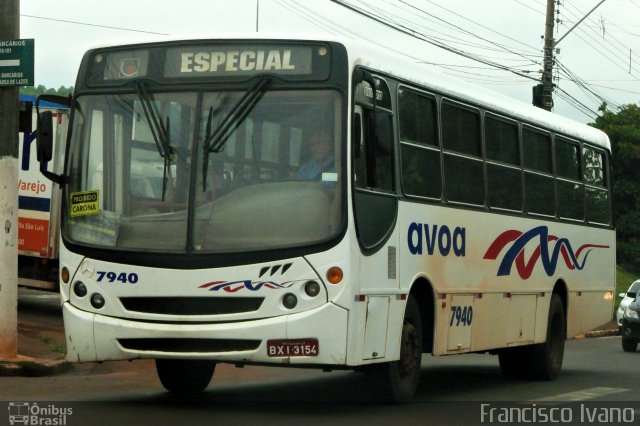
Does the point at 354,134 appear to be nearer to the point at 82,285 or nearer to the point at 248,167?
the point at 248,167

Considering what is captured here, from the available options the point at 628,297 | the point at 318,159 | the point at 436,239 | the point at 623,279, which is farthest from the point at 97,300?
the point at 623,279

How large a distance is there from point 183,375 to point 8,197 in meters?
3.15

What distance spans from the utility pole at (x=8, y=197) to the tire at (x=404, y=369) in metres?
4.45

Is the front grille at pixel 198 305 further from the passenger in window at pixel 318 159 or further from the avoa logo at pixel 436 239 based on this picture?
the avoa logo at pixel 436 239

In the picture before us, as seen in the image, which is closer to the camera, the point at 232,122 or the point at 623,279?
the point at 232,122

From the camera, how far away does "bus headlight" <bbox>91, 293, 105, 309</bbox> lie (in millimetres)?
11148

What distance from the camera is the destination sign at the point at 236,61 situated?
36.4 feet

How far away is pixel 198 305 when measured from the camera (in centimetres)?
1084

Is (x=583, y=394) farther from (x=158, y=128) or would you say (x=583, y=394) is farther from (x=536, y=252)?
(x=158, y=128)

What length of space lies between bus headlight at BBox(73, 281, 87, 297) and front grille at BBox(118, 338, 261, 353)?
63cm

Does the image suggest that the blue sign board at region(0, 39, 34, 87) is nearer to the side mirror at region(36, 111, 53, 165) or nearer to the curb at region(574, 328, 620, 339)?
the side mirror at region(36, 111, 53, 165)

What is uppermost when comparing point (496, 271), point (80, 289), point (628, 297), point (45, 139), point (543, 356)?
point (45, 139)

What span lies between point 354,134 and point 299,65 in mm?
717

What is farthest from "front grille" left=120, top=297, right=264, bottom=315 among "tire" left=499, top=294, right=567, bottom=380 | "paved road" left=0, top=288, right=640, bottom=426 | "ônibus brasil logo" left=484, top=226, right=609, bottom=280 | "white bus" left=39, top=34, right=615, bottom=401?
"tire" left=499, top=294, right=567, bottom=380
